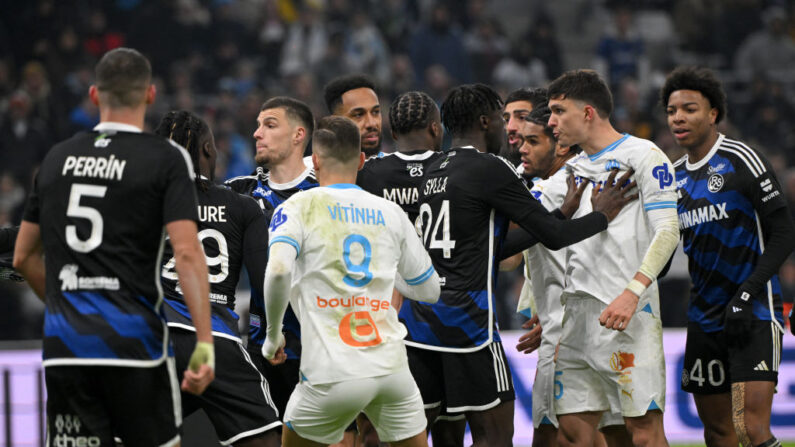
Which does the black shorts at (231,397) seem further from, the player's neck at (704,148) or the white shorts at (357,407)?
the player's neck at (704,148)

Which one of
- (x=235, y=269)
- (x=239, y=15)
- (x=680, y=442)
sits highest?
(x=239, y=15)

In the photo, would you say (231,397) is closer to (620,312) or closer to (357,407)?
(357,407)

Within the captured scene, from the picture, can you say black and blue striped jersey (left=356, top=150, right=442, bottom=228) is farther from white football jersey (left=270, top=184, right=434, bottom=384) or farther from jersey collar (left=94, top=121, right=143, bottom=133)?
jersey collar (left=94, top=121, right=143, bottom=133)

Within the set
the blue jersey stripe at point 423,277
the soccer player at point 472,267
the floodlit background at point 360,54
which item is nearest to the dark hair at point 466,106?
the soccer player at point 472,267

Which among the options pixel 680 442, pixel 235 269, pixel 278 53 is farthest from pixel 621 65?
pixel 235 269

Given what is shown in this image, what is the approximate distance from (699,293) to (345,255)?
2741 mm

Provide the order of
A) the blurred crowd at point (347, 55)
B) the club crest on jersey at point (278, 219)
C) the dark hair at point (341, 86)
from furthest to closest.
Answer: the blurred crowd at point (347, 55)
the dark hair at point (341, 86)
the club crest on jersey at point (278, 219)

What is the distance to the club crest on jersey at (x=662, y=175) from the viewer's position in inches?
235

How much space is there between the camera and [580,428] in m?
6.19

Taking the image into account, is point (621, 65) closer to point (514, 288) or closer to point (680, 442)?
point (514, 288)

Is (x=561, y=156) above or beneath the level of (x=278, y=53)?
beneath

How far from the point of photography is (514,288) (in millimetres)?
13469

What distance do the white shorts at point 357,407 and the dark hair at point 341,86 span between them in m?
3.02

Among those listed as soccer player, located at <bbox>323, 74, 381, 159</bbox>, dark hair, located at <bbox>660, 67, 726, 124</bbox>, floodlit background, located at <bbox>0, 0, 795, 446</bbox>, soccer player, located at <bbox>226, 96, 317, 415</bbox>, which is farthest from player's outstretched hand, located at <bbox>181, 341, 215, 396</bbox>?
floodlit background, located at <bbox>0, 0, 795, 446</bbox>
